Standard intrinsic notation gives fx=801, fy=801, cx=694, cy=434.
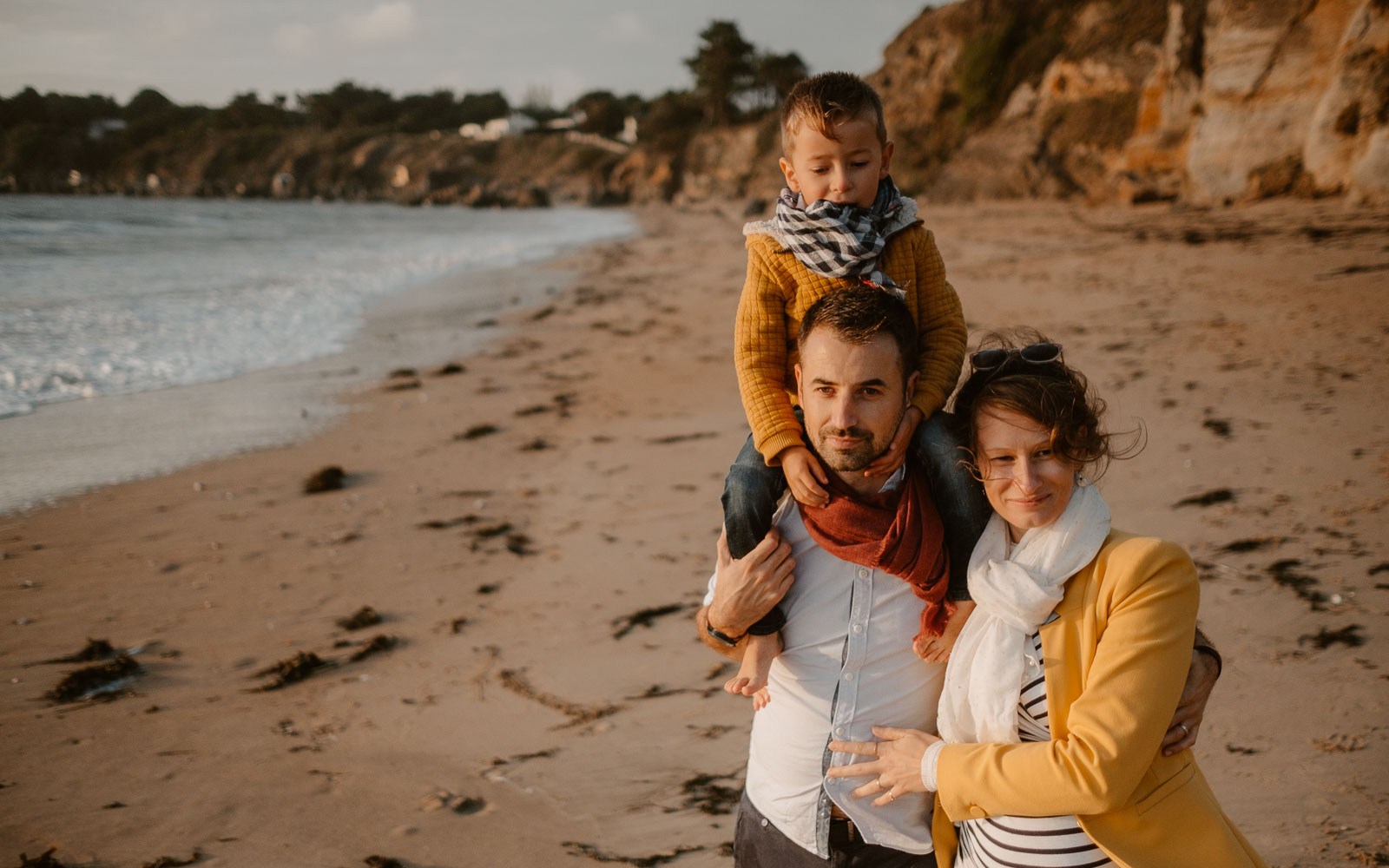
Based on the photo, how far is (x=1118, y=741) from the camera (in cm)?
136

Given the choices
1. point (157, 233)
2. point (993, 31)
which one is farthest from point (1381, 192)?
point (157, 233)

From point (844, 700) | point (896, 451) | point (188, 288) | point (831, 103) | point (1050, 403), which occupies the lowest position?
point (844, 700)

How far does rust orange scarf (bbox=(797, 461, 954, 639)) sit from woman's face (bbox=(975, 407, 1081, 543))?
19 centimetres

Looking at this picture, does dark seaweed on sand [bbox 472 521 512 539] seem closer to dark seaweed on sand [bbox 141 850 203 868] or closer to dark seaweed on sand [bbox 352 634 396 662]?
dark seaweed on sand [bbox 352 634 396 662]

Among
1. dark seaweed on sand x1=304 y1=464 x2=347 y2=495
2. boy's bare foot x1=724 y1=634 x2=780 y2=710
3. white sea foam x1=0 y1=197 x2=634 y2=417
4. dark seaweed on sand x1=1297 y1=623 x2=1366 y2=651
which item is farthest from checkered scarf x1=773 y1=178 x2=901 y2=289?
white sea foam x1=0 y1=197 x2=634 y2=417

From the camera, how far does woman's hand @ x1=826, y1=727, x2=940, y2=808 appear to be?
5.32 feet

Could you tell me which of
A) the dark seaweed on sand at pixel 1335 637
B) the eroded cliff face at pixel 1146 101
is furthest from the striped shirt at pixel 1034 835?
the eroded cliff face at pixel 1146 101

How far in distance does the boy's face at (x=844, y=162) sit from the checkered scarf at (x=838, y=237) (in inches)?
1.8

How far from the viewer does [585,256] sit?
67.2ft

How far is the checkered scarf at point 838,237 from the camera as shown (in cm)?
213

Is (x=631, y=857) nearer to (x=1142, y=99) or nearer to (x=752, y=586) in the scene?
(x=752, y=586)

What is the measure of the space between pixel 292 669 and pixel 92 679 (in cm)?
93

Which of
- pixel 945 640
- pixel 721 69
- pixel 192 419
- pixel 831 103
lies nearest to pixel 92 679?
pixel 945 640

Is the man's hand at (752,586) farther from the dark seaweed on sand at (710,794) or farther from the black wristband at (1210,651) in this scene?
the dark seaweed on sand at (710,794)
